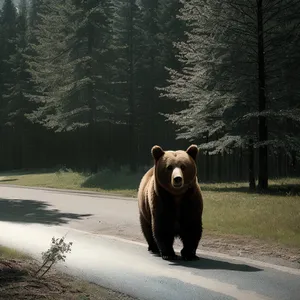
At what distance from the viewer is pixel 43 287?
5973 mm

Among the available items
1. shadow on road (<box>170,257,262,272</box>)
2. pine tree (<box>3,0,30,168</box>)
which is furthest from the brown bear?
pine tree (<box>3,0,30,168</box>)

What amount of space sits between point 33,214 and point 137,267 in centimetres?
851

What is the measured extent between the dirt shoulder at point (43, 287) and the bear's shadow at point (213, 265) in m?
1.73

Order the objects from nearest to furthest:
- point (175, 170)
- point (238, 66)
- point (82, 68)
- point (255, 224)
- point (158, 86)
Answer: point (175, 170) < point (255, 224) < point (238, 66) < point (82, 68) < point (158, 86)

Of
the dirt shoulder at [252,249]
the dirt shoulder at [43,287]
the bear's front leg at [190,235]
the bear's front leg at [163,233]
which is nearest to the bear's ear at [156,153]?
the bear's front leg at [163,233]

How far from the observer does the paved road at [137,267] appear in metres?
6.43

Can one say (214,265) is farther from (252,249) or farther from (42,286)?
(42,286)

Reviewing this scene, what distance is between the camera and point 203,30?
21.7m

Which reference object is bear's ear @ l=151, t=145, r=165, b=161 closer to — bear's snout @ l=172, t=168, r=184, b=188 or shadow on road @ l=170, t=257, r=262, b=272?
bear's snout @ l=172, t=168, r=184, b=188

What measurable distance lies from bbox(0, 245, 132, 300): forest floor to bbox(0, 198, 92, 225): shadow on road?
6671 mm

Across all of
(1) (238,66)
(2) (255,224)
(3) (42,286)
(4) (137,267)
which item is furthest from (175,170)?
(1) (238,66)

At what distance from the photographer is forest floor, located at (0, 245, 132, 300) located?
559 cm

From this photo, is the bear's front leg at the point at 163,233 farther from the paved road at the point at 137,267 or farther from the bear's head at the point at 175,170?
the bear's head at the point at 175,170

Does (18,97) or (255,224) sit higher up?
(18,97)
